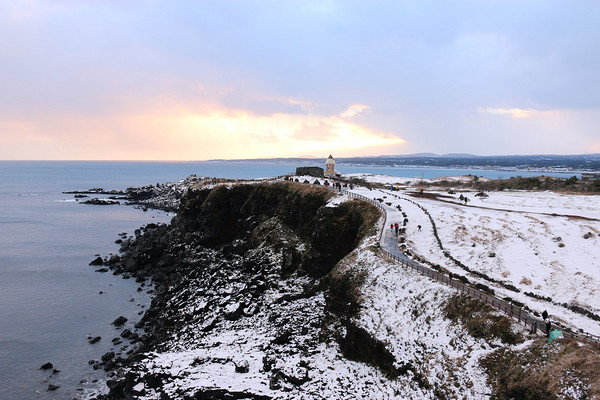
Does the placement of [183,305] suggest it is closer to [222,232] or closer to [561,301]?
[222,232]

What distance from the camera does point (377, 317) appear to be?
24.3 meters

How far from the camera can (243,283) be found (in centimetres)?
4044

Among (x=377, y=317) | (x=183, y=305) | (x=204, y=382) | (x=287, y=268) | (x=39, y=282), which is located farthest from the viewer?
(x=39, y=282)

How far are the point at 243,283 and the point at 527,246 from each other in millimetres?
31003

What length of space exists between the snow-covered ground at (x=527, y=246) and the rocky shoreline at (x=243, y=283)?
27.5 ft

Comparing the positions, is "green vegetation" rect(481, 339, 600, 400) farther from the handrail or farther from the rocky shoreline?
the rocky shoreline

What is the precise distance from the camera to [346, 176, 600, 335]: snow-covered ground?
80.1 ft

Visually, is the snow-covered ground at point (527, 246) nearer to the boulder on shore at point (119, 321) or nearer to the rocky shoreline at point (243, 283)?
the rocky shoreline at point (243, 283)

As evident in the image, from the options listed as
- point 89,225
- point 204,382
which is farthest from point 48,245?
point 204,382

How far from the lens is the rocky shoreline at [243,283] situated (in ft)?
80.4

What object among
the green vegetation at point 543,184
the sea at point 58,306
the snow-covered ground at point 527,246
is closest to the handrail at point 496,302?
the snow-covered ground at point 527,246

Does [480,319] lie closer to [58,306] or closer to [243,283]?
[243,283]

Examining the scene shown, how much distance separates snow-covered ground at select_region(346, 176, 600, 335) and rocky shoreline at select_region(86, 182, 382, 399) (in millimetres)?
8381

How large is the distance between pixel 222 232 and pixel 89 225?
45.4 meters
